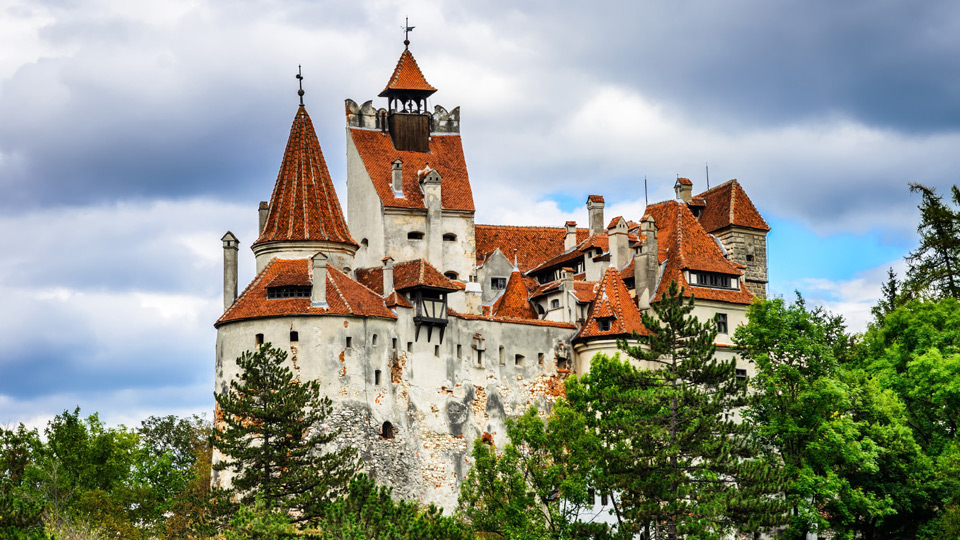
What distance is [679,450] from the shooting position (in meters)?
59.0

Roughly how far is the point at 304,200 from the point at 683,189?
1013 inches

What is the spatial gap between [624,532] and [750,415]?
11935 mm

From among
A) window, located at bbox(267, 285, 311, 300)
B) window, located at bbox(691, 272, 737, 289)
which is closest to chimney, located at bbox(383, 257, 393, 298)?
window, located at bbox(267, 285, 311, 300)

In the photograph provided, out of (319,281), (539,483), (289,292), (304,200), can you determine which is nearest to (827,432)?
(539,483)

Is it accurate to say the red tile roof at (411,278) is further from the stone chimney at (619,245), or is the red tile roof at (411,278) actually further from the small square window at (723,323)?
the small square window at (723,323)

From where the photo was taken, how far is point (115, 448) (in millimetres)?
81625

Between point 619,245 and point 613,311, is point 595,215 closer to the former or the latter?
point 619,245

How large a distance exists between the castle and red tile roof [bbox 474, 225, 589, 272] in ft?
0.33

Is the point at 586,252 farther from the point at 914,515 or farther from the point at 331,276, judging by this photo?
the point at 914,515

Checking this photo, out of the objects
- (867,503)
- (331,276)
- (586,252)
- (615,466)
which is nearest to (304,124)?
(331,276)

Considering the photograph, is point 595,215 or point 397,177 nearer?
point 397,177

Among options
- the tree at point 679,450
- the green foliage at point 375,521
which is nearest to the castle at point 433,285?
the tree at point 679,450

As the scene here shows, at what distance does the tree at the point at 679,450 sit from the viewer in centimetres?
5869

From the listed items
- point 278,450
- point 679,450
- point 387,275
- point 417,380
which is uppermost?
point 387,275
